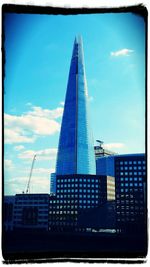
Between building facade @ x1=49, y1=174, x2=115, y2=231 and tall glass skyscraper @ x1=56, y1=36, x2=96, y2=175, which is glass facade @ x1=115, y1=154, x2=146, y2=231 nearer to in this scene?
building facade @ x1=49, y1=174, x2=115, y2=231

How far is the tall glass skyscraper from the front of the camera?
19.2 metres

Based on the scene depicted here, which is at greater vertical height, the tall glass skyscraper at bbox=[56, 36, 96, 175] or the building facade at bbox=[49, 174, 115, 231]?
the tall glass skyscraper at bbox=[56, 36, 96, 175]

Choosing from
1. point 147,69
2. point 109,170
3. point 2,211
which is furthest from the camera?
point 109,170

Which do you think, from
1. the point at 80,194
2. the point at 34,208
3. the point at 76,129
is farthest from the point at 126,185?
the point at 76,129

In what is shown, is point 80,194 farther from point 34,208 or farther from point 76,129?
point 76,129

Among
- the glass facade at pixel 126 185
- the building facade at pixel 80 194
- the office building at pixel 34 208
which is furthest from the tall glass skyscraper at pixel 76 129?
the glass facade at pixel 126 185

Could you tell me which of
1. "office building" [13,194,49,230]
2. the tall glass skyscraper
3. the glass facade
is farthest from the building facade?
the tall glass skyscraper

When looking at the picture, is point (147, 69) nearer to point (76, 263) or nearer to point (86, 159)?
point (76, 263)

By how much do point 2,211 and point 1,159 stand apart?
0.21m

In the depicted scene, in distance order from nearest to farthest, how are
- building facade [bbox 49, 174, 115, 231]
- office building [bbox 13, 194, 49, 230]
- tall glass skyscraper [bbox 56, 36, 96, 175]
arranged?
office building [bbox 13, 194, 49, 230]
building facade [bbox 49, 174, 115, 231]
tall glass skyscraper [bbox 56, 36, 96, 175]

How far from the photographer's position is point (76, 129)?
1955cm

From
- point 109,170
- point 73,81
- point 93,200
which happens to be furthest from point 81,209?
point 73,81

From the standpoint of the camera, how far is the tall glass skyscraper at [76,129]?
19.2m

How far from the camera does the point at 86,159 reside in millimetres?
19828
